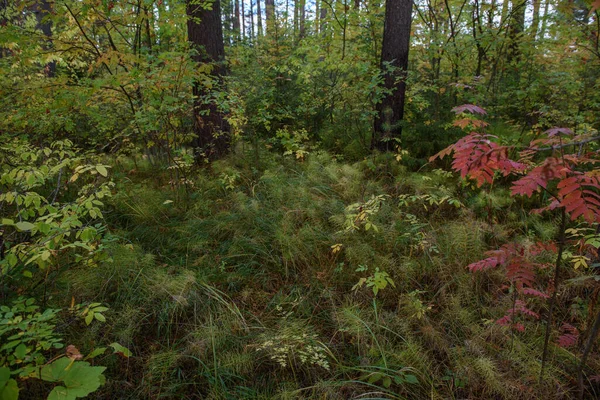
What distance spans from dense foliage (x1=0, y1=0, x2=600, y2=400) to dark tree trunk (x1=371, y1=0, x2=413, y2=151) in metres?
0.07

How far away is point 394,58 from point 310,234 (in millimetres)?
3503

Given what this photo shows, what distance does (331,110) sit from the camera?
613cm

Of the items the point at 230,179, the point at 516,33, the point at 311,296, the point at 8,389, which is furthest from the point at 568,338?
the point at 516,33

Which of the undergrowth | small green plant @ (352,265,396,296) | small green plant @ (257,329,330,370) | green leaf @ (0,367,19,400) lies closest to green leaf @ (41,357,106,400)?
green leaf @ (0,367,19,400)

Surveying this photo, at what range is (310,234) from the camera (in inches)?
132

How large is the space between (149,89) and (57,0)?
1188mm

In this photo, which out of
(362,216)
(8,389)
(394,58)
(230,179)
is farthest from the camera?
(394,58)

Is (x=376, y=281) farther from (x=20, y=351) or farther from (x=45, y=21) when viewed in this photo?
(x=45, y=21)

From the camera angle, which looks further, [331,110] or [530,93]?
[331,110]

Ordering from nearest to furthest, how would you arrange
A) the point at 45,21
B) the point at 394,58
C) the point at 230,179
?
the point at 45,21 → the point at 230,179 → the point at 394,58

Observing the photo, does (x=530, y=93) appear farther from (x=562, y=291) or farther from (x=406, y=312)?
(x=406, y=312)

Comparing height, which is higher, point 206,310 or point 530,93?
point 530,93

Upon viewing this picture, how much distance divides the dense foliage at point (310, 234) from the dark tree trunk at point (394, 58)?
68mm

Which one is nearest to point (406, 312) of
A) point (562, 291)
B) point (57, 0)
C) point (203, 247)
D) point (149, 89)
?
point (562, 291)
